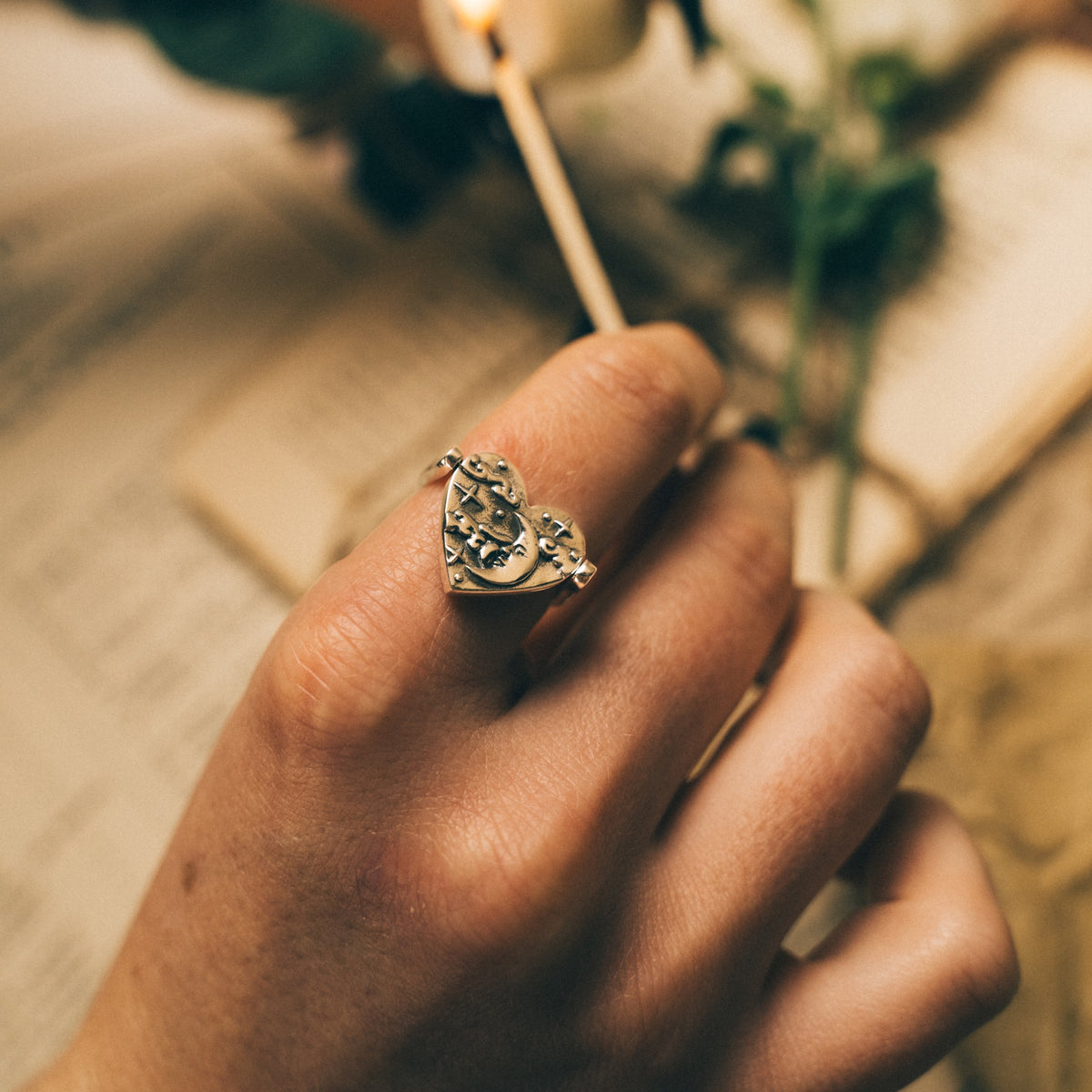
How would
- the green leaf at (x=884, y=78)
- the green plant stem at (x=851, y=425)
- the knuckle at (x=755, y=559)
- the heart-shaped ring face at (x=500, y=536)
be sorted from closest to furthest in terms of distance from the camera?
1. the heart-shaped ring face at (x=500, y=536)
2. the knuckle at (x=755, y=559)
3. the green plant stem at (x=851, y=425)
4. the green leaf at (x=884, y=78)

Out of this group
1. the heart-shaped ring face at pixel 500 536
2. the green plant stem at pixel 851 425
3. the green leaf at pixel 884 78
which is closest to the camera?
the heart-shaped ring face at pixel 500 536

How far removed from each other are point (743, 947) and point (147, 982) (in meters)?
0.35

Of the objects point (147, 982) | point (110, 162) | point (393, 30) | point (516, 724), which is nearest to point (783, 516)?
point (516, 724)

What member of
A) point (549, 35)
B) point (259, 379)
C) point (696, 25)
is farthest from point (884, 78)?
point (259, 379)

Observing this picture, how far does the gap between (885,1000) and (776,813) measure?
0.12 m

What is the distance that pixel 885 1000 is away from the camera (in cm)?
45

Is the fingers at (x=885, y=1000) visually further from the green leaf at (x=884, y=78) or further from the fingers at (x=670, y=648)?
the green leaf at (x=884, y=78)

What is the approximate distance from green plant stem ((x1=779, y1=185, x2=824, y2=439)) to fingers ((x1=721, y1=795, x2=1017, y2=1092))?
476 mm

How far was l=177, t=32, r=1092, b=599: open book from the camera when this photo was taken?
0.77 metres

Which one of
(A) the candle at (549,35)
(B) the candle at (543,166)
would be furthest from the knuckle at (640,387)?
(A) the candle at (549,35)

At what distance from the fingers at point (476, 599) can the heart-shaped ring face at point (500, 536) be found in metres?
0.02

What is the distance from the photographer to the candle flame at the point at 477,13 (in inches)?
22.2

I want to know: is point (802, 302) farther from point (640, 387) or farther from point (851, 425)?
point (640, 387)

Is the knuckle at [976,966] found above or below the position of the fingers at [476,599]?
below
